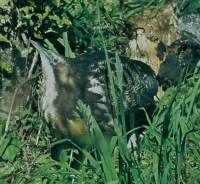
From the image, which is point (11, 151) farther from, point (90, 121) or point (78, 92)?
point (90, 121)

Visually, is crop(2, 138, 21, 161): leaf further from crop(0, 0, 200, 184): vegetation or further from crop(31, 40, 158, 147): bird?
crop(31, 40, 158, 147): bird

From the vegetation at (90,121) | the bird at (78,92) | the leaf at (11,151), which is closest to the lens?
the vegetation at (90,121)

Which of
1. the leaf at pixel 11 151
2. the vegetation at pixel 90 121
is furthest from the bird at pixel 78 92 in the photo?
the leaf at pixel 11 151

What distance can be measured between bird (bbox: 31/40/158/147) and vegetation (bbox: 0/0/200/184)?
0.14 metres

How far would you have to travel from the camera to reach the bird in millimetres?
3418

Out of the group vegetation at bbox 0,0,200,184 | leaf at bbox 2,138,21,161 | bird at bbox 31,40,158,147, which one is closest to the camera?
vegetation at bbox 0,0,200,184

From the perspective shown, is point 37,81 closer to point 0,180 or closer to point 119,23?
point 0,180

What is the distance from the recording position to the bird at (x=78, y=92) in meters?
3.42

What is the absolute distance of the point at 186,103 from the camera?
319cm

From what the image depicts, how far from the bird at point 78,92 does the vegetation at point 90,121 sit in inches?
5.4

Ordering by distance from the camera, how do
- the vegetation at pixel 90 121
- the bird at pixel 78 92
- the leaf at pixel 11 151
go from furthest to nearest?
the leaf at pixel 11 151
the bird at pixel 78 92
the vegetation at pixel 90 121

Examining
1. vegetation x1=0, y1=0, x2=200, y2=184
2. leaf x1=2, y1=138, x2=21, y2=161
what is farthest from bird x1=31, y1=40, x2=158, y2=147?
leaf x1=2, y1=138, x2=21, y2=161

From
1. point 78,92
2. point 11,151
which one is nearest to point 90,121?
point 78,92

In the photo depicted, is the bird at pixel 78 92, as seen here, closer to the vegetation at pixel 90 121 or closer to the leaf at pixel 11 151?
the vegetation at pixel 90 121
